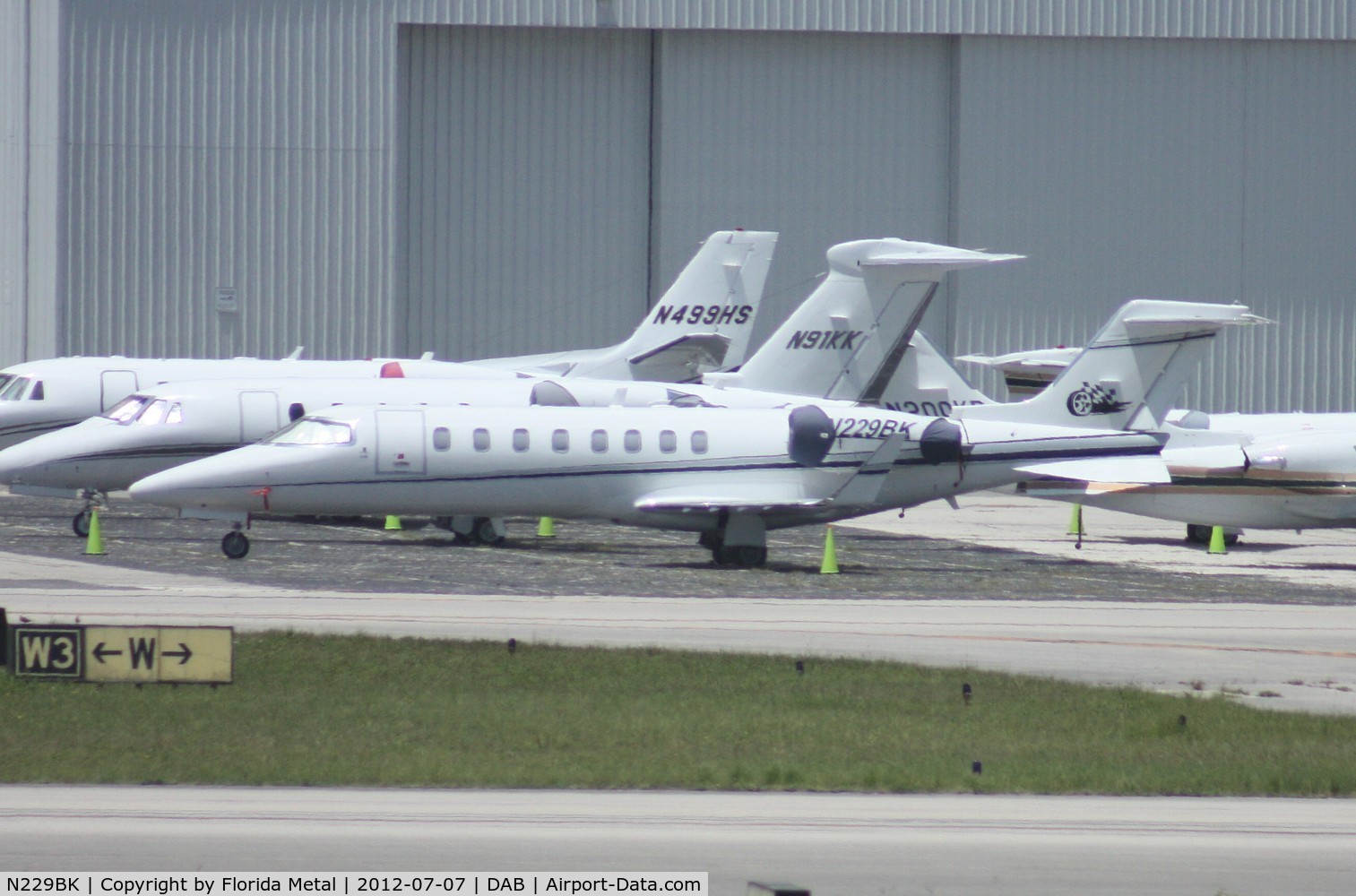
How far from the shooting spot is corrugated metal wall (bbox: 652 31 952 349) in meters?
46.1

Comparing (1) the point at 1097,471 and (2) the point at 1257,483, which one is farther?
(2) the point at 1257,483

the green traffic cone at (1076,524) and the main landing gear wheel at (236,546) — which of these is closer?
the main landing gear wheel at (236,546)

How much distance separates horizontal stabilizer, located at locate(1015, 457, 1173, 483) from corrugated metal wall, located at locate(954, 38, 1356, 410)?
1937 centimetres

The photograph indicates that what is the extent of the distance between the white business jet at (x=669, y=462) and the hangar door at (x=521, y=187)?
733 inches

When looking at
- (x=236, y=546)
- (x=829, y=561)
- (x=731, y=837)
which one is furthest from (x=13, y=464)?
(x=731, y=837)

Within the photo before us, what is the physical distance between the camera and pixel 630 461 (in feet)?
90.2

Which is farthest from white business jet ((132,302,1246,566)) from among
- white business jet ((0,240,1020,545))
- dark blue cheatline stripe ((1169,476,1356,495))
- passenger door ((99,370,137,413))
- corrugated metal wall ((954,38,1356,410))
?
corrugated metal wall ((954,38,1356,410))

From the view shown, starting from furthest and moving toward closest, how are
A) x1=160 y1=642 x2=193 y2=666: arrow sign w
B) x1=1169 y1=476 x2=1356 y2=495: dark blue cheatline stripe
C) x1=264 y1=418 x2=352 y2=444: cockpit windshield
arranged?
1. x1=1169 y1=476 x2=1356 y2=495: dark blue cheatline stripe
2. x1=264 y1=418 x2=352 y2=444: cockpit windshield
3. x1=160 y1=642 x2=193 y2=666: arrow sign w

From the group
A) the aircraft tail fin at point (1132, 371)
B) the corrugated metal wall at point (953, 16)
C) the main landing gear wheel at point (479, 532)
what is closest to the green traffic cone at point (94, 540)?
the main landing gear wheel at point (479, 532)

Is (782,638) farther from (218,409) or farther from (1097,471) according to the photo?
(218,409)

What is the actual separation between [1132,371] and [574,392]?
974cm

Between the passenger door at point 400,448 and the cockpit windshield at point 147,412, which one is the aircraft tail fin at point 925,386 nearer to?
the passenger door at point 400,448

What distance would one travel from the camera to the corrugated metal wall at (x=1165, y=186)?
4659 cm

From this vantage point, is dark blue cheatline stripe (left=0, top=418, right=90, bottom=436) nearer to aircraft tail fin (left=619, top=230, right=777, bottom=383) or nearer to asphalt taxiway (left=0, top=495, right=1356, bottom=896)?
asphalt taxiway (left=0, top=495, right=1356, bottom=896)
